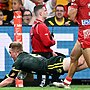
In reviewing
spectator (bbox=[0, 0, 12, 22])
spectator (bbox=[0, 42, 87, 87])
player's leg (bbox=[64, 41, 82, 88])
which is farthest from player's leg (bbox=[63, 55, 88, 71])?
spectator (bbox=[0, 0, 12, 22])

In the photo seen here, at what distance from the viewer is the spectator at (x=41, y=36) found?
12.8 m

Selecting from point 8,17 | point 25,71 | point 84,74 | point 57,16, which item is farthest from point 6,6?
point 25,71

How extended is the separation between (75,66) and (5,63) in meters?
3.60

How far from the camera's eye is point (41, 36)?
41.9ft

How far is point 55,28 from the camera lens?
14539 millimetres

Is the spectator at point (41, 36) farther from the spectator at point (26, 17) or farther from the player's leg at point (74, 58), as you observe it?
the spectator at point (26, 17)

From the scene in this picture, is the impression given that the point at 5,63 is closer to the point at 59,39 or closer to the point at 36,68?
the point at 59,39

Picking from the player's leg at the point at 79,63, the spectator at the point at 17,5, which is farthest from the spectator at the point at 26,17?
the player's leg at the point at 79,63

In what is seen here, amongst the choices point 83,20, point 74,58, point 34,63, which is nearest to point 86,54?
point 74,58

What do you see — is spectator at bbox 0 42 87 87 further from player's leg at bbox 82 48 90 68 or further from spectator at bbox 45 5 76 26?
spectator at bbox 45 5 76 26

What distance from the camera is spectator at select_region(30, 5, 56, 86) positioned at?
12758 mm

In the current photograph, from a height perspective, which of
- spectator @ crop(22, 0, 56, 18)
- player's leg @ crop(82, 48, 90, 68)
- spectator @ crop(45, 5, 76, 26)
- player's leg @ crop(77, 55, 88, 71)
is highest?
spectator @ crop(22, 0, 56, 18)

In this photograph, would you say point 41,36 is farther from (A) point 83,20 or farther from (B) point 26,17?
(B) point 26,17

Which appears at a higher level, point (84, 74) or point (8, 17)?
point (8, 17)
